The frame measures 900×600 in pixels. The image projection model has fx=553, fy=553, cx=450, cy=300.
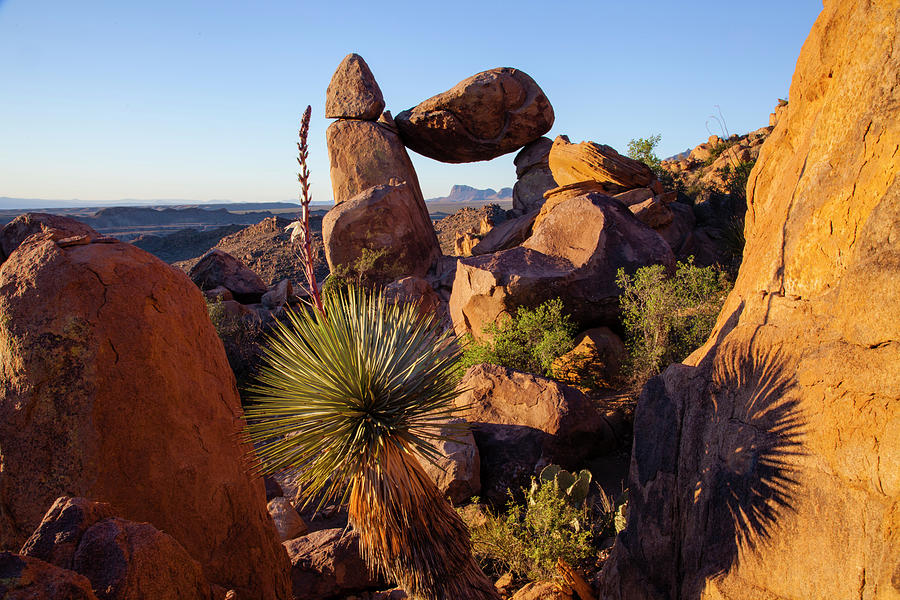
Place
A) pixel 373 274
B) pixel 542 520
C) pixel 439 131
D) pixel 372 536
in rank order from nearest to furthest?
1. pixel 372 536
2. pixel 542 520
3. pixel 373 274
4. pixel 439 131

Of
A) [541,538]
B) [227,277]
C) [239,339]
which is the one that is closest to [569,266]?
[541,538]

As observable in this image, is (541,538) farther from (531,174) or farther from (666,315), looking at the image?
(531,174)

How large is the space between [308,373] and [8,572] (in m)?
2.01

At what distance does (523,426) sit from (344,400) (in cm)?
365

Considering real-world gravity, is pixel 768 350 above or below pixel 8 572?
above

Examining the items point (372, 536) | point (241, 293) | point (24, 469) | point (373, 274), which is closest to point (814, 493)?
point (372, 536)

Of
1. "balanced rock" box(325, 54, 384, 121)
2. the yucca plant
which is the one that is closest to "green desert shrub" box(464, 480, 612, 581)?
the yucca plant

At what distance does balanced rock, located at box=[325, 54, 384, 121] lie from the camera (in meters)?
17.9

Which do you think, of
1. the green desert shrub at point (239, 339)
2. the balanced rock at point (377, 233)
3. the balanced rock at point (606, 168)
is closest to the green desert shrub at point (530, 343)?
the green desert shrub at point (239, 339)

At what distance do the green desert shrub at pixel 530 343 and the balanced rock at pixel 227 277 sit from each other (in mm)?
9301

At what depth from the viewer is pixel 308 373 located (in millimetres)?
3672

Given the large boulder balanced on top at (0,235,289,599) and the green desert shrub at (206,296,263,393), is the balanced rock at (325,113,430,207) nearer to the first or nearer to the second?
the green desert shrub at (206,296,263,393)

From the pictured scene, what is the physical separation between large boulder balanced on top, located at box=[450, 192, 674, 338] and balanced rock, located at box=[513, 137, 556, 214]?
28.3 feet

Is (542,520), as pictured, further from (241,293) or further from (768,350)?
(241,293)
